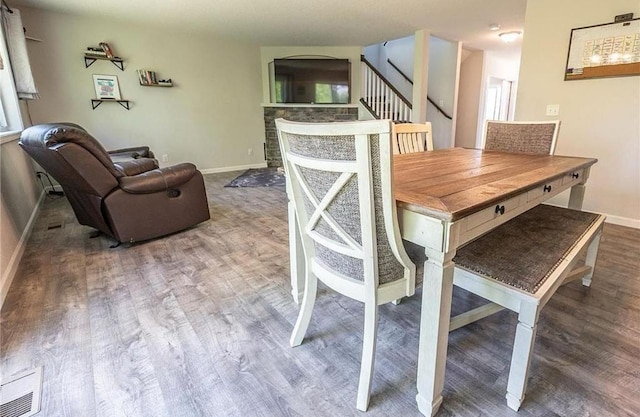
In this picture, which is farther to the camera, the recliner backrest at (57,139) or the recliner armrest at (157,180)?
the recliner armrest at (157,180)

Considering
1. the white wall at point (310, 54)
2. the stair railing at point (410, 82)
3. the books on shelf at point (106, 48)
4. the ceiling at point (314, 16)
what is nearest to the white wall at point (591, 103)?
the ceiling at point (314, 16)

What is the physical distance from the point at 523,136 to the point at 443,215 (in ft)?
5.99

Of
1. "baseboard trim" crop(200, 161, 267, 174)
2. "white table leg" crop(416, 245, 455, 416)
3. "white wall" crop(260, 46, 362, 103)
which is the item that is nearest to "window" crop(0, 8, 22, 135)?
"baseboard trim" crop(200, 161, 267, 174)

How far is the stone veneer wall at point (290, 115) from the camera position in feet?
20.1

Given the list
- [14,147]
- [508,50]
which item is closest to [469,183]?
[14,147]

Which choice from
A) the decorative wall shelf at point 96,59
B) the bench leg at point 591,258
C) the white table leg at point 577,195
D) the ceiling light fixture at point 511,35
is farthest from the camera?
the ceiling light fixture at point 511,35

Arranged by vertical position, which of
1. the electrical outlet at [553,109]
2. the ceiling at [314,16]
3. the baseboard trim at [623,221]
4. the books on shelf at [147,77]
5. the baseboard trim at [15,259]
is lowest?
the baseboard trim at [623,221]

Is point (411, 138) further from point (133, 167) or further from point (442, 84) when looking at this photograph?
point (442, 84)

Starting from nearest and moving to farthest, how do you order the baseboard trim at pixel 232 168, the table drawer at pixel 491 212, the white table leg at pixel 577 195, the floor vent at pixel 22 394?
the table drawer at pixel 491 212 → the floor vent at pixel 22 394 → the white table leg at pixel 577 195 → the baseboard trim at pixel 232 168

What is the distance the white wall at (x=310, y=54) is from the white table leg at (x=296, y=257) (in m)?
4.93

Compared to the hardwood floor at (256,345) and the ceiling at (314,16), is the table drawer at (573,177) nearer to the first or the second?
the hardwood floor at (256,345)

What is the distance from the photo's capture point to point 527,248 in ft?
4.46

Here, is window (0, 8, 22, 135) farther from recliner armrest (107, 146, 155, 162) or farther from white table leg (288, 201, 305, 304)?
white table leg (288, 201, 305, 304)

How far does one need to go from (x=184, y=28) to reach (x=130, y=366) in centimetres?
475
